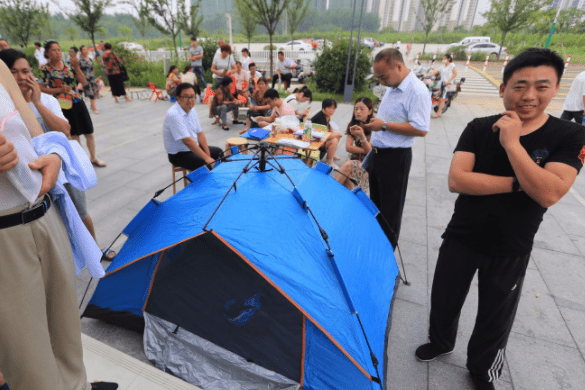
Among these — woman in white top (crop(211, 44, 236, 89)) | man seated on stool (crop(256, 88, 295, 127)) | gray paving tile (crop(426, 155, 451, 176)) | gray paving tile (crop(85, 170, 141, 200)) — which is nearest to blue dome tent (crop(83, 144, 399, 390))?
gray paving tile (crop(85, 170, 141, 200))

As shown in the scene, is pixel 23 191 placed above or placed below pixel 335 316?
above

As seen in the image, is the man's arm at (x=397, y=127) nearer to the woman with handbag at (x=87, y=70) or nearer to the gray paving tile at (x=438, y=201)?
the gray paving tile at (x=438, y=201)

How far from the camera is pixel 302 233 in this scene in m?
2.07

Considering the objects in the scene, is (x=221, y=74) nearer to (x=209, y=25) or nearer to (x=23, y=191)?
(x=23, y=191)

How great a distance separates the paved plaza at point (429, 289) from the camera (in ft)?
7.26

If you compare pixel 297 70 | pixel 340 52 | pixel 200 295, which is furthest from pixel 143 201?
pixel 297 70

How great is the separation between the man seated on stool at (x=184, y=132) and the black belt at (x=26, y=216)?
2.46m

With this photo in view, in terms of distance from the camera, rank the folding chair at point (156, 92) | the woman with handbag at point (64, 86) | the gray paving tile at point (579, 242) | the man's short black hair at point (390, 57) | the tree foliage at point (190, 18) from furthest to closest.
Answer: the tree foliage at point (190, 18) → the folding chair at point (156, 92) → the woman with handbag at point (64, 86) → the gray paving tile at point (579, 242) → the man's short black hair at point (390, 57)

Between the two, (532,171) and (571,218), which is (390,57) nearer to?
(532,171)

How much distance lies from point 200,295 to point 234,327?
0.34 meters

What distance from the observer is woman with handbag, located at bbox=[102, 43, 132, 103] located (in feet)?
31.0

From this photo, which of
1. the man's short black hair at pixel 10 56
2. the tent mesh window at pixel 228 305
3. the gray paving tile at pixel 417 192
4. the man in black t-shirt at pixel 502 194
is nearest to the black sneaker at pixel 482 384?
the man in black t-shirt at pixel 502 194

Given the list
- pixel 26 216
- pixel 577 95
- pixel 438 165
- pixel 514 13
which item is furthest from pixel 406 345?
pixel 514 13

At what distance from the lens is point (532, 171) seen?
1.42m
